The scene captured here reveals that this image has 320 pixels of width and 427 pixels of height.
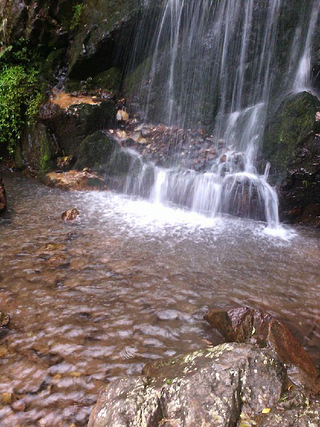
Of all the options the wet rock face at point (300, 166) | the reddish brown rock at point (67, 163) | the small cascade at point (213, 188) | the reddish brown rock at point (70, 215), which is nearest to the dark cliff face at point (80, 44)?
the reddish brown rock at point (67, 163)

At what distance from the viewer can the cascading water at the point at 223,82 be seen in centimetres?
712

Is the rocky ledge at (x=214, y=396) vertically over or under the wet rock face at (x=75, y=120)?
under

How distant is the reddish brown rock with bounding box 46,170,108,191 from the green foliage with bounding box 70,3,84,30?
4790mm

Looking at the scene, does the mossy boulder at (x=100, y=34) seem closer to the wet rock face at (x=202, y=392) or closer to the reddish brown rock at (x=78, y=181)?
the reddish brown rock at (x=78, y=181)

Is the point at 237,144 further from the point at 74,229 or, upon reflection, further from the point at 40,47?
the point at 40,47

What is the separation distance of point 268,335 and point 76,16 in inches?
408

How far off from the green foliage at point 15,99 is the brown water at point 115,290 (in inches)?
147

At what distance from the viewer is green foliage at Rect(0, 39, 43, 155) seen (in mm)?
9242

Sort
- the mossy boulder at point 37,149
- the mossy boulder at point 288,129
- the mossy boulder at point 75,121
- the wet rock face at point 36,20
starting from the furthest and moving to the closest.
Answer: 1. the wet rock face at point 36,20
2. the mossy boulder at point 37,149
3. the mossy boulder at point 75,121
4. the mossy boulder at point 288,129

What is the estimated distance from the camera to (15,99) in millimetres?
9273

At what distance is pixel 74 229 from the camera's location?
5781mm

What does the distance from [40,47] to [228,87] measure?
586 centimetres

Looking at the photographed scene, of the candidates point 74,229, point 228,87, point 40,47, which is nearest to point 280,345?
point 74,229

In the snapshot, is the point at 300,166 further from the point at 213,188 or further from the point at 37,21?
Result: the point at 37,21
